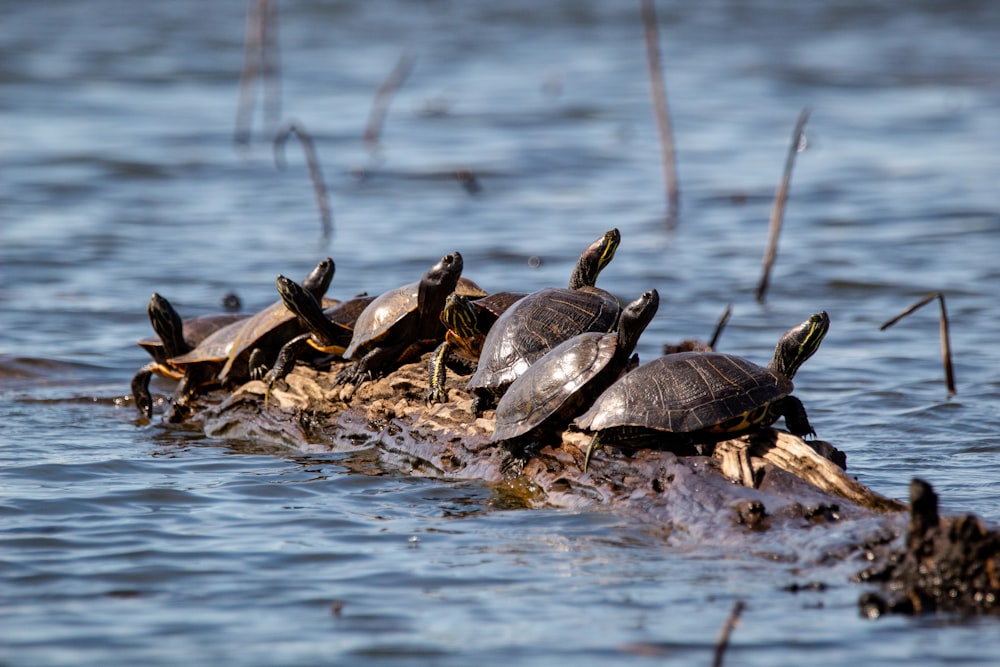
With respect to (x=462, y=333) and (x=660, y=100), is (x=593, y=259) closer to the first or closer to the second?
(x=462, y=333)

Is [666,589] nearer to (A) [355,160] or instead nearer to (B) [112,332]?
(B) [112,332]

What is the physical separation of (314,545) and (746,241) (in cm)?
763

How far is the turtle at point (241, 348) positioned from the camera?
5965 millimetres

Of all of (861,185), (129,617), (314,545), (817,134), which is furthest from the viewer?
(817,134)

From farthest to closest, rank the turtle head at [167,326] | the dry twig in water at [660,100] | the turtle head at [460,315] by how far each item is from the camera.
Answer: the dry twig in water at [660,100]
the turtle head at [167,326]
the turtle head at [460,315]

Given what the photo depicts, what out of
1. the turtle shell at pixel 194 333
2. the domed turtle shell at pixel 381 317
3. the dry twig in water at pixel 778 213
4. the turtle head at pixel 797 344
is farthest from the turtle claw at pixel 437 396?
the dry twig in water at pixel 778 213

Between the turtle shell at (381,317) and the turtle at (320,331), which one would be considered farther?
the turtle at (320,331)

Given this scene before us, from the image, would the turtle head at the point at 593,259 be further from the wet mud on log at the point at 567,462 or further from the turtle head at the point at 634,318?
the turtle head at the point at 634,318

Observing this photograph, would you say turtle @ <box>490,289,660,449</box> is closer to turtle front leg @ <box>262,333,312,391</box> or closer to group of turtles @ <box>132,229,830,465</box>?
group of turtles @ <box>132,229,830,465</box>

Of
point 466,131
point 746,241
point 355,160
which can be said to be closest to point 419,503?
point 746,241

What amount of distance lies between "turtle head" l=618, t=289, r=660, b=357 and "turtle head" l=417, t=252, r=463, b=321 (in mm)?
979

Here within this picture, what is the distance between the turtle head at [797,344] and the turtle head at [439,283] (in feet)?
4.56

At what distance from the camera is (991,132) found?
→ 16.1 meters

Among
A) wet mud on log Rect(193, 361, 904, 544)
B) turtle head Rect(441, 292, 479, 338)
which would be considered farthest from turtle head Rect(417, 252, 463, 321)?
wet mud on log Rect(193, 361, 904, 544)
